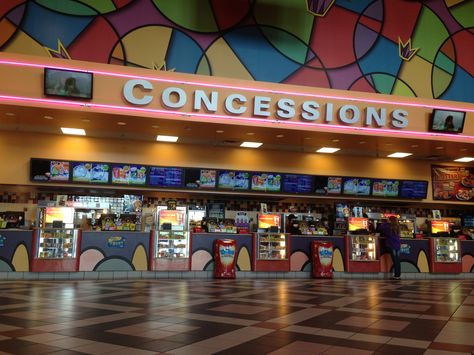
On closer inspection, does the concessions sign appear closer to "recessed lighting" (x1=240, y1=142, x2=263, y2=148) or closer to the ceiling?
the ceiling

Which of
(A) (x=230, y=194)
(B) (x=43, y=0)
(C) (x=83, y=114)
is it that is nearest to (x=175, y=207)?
(A) (x=230, y=194)

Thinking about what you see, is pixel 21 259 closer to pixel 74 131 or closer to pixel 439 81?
pixel 74 131

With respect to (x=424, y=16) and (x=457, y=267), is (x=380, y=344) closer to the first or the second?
(x=457, y=267)

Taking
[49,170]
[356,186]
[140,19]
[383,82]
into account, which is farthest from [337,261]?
[140,19]

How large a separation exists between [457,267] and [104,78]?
9119mm

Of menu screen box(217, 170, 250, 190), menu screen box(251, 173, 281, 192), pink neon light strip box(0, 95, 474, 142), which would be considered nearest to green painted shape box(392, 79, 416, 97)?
pink neon light strip box(0, 95, 474, 142)

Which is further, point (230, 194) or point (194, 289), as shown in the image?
point (230, 194)

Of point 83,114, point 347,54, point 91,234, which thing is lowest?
point 91,234

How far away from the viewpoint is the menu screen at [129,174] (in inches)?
421

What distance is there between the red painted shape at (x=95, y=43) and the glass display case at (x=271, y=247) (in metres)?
5.04

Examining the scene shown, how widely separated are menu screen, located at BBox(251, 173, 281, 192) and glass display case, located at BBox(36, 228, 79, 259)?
439 centimetres

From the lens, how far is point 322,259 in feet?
33.7

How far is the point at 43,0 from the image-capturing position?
9711mm

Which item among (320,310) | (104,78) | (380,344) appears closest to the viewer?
(380,344)
